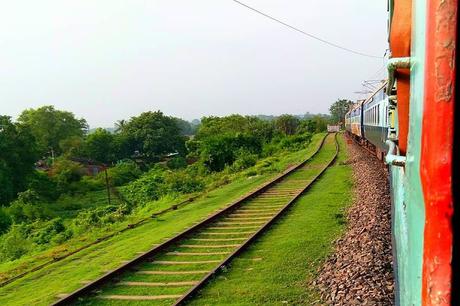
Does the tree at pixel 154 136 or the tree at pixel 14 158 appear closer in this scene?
the tree at pixel 14 158

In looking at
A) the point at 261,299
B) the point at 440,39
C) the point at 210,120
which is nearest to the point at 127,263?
the point at 261,299

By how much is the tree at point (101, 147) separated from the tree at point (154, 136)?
3390mm

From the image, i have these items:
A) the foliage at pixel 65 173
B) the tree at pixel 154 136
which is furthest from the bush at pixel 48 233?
the tree at pixel 154 136

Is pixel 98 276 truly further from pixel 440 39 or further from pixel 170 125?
pixel 170 125

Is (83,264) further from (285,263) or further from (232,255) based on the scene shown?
(285,263)

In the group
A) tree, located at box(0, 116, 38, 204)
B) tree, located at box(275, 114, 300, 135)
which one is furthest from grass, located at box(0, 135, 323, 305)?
tree, located at box(275, 114, 300, 135)

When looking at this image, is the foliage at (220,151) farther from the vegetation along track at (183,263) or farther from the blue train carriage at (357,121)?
the vegetation along track at (183,263)

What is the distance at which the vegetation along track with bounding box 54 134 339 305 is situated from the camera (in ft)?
20.5

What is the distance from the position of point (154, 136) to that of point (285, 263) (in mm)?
69691

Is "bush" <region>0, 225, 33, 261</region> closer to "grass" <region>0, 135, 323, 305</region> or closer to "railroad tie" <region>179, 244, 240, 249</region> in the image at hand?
"grass" <region>0, 135, 323, 305</region>

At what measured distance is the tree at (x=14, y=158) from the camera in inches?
1612

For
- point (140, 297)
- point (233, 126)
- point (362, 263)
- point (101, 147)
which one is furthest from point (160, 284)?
point (101, 147)

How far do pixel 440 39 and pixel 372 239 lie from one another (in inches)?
284

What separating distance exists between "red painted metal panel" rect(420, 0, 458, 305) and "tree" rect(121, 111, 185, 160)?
244 ft
